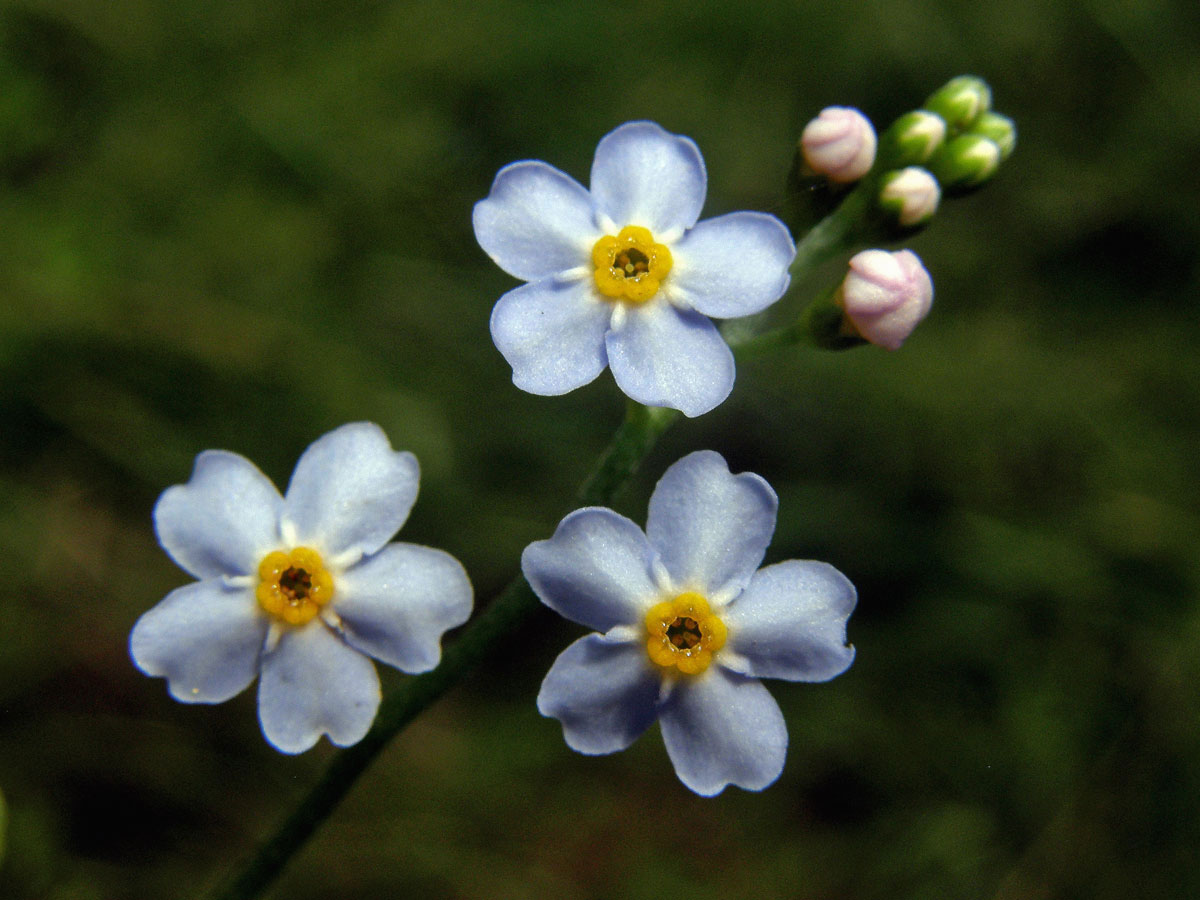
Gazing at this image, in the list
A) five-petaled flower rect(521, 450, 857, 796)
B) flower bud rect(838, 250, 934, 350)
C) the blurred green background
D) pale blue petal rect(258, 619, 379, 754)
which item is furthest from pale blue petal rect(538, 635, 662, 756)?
the blurred green background

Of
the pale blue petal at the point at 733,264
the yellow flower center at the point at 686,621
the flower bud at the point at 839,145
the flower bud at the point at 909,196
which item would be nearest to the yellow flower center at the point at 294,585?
the yellow flower center at the point at 686,621

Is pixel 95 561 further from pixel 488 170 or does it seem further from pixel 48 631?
pixel 488 170

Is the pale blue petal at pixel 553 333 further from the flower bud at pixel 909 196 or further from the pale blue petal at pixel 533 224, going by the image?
the flower bud at pixel 909 196

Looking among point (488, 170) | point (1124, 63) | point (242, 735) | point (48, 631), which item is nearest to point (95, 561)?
point (48, 631)

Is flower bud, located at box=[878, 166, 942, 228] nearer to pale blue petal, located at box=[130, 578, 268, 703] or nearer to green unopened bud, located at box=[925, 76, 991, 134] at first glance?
green unopened bud, located at box=[925, 76, 991, 134]

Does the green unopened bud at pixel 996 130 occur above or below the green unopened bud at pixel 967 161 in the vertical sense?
above

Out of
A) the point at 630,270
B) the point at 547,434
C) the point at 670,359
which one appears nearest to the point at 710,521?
the point at 670,359

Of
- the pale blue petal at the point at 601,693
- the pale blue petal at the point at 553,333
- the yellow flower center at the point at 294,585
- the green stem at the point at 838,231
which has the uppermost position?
the green stem at the point at 838,231
